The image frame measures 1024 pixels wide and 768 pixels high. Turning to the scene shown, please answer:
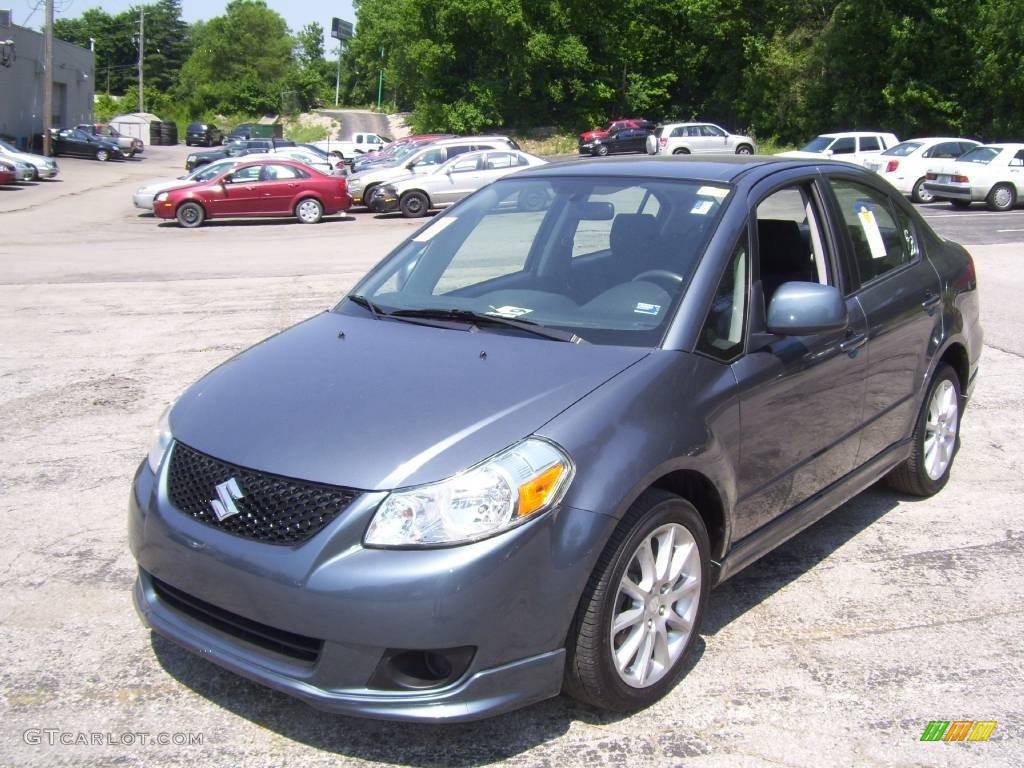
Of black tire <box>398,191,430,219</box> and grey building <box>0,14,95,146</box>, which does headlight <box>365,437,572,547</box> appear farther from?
grey building <box>0,14,95,146</box>

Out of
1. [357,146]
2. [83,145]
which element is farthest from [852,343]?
[83,145]

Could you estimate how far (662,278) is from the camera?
397cm

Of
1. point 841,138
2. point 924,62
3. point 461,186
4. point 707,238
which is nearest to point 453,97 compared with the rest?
point 924,62

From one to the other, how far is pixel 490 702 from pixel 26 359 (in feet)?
23.1

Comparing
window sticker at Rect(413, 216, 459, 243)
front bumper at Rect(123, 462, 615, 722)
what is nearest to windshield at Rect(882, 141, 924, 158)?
window sticker at Rect(413, 216, 459, 243)

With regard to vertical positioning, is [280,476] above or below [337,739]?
above

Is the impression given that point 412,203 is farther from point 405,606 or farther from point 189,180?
point 405,606

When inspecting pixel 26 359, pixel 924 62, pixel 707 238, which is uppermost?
pixel 924 62

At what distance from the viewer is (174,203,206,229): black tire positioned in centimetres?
2389

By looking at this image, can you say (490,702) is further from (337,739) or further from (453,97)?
(453,97)

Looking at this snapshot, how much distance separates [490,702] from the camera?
3.01 m

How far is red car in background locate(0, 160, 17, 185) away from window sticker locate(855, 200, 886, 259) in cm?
3390

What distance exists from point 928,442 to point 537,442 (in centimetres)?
306

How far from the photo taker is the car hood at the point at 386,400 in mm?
3113
